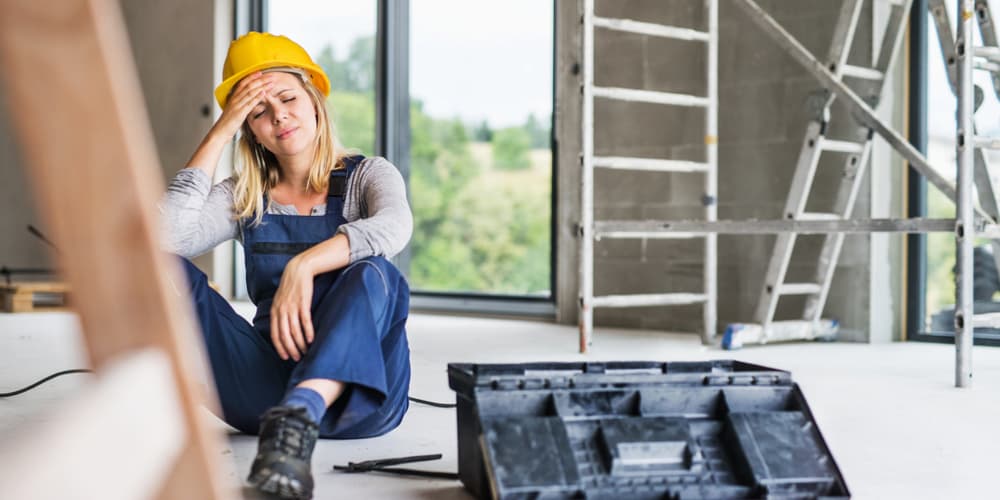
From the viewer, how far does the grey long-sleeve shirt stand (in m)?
1.97

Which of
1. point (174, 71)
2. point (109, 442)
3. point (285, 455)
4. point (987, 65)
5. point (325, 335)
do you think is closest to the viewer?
point (109, 442)

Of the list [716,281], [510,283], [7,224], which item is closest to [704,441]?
[716,281]

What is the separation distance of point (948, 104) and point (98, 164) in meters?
4.45

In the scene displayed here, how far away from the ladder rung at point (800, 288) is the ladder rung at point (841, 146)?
1.92 feet

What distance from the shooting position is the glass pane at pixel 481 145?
602 centimetres

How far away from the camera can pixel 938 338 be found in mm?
4348

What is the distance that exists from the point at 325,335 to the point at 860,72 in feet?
10.4

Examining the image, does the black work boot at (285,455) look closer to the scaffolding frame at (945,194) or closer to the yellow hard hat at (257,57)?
the yellow hard hat at (257,57)

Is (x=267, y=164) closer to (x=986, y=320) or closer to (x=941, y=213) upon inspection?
(x=986, y=320)

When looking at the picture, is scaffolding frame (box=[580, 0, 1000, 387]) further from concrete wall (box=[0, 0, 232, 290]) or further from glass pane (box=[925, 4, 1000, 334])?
concrete wall (box=[0, 0, 232, 290])

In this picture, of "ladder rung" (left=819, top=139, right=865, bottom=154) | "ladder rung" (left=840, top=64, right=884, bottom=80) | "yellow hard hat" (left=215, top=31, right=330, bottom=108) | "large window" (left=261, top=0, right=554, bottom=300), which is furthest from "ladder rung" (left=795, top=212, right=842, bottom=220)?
"yellow hard hat" (left=215, top=31, right=330, bottom=108)

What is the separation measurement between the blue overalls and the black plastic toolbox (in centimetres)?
22

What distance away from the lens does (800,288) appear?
4.28m

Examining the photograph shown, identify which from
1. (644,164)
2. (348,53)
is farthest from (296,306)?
(348,53)
